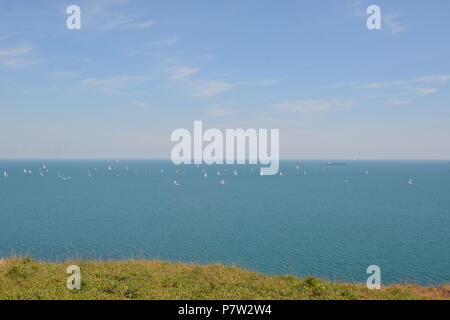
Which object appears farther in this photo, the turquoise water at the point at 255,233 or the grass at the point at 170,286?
the turquoise water at the point at 255,233

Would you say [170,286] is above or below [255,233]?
above

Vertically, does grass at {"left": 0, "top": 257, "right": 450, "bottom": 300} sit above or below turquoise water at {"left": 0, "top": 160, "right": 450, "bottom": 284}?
above

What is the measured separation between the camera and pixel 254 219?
2756 inches

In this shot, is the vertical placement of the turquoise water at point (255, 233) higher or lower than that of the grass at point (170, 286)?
lower

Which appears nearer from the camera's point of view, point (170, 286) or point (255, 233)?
point (170, 286)

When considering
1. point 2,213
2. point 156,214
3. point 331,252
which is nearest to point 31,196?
point 2,213

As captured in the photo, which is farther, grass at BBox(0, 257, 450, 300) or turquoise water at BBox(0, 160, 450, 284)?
turquoise water at BBox(0, 160, 450, 284)

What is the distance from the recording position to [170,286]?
13617 mm

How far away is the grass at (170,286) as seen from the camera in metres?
12.1

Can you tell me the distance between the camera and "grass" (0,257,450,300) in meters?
12.1

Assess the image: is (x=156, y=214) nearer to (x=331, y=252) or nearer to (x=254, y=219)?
(x=254, y=219)
